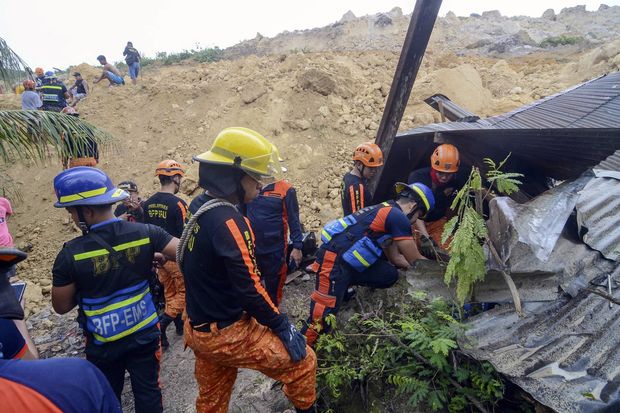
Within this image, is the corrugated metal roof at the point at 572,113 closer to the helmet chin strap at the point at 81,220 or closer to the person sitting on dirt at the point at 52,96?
the helmet chin strap at the point at 81,220

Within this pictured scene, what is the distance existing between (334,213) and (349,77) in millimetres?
4304

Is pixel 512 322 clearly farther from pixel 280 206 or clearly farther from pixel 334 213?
pixel 334 213

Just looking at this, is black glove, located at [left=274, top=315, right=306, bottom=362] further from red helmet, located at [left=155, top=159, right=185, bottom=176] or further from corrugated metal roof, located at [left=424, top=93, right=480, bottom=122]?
corrugated metal roof, located at [left=424, top=93, right=480, bottom=122]

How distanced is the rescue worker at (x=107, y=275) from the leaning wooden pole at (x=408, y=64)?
2729 mm

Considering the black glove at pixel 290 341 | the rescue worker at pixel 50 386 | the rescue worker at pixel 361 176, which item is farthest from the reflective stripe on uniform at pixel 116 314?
the rescue worker at pixel 361 176

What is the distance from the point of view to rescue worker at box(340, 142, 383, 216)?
13.3 feet

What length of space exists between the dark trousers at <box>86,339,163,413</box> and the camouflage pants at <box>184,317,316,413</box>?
1.12ft

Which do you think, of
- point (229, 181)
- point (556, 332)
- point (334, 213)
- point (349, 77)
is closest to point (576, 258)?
point (556, 332)

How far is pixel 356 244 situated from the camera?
3254 mm

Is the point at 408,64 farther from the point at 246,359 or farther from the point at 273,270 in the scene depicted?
the point at 246,359

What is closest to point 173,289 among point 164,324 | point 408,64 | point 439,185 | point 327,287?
point 164,324

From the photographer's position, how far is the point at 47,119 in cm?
393

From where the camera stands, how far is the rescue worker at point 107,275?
7.27ft

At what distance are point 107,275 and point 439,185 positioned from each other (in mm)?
3314
